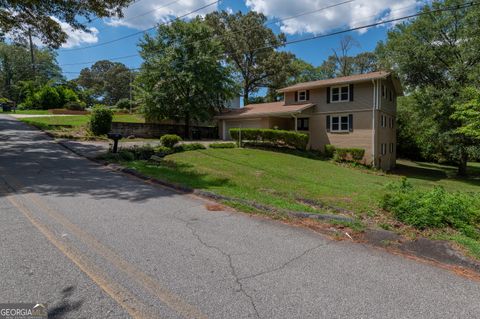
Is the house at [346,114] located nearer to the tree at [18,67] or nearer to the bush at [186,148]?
the bush at [186,148]

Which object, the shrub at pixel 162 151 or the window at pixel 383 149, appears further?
the window at pixel 383 149

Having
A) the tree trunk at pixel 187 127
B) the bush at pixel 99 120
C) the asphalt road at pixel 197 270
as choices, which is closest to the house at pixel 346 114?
the tree trunk at pixel 187 127

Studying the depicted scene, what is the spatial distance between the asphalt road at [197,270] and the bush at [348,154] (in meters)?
17.3

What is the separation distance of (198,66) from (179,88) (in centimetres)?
254

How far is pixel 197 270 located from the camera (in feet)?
11.2

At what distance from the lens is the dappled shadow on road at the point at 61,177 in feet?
23.2

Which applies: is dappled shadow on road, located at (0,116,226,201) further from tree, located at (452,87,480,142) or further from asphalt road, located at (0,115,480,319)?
tree, located at (452,87,480,142)

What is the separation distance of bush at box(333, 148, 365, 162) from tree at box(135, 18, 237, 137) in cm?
1174

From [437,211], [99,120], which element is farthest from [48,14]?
[437,211]

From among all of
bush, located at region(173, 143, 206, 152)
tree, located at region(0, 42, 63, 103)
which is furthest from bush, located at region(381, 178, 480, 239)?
tree, located at region(0, 42, 63, 103)

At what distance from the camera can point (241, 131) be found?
22.0 metres

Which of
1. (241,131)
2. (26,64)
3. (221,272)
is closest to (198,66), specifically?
(241,131)

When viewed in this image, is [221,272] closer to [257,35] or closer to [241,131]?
[241,131]

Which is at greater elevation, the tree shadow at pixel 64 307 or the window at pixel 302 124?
the window at pixel 302 124
